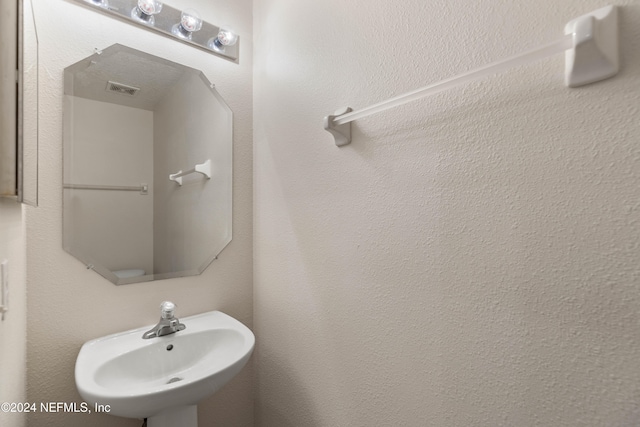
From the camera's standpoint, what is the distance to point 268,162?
1.22m

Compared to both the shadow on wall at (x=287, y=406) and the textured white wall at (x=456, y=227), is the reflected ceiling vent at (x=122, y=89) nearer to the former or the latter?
the textured white wall at (x=456, y=227)

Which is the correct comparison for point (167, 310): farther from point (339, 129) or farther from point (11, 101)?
point (339, 129)

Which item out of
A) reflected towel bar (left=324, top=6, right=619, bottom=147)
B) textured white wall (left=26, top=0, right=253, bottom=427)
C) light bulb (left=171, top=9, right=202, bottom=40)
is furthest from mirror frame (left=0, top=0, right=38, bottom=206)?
reflected towel bar (left=324, top=6, right=619, bottom=147)

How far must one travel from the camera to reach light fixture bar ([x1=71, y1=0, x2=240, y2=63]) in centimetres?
99

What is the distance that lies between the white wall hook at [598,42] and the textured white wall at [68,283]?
1.22 metres

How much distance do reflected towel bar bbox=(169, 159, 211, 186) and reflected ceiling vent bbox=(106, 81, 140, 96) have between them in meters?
0.33

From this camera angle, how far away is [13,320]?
0.64 metres

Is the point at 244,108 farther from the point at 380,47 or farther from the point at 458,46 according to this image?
the point at 458,46

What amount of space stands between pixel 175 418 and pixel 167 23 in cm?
142

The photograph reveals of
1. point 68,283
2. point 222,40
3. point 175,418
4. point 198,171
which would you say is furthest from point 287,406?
point 222,40

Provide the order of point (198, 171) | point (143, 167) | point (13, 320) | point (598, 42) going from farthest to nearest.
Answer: point (198, 171), point (143, 167), point (13, 320), point (598, 42)

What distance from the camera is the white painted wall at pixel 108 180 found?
0.94 metres

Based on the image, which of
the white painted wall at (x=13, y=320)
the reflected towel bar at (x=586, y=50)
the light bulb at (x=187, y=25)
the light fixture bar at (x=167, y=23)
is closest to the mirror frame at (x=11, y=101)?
the white painted wall at (x=13, y=320)

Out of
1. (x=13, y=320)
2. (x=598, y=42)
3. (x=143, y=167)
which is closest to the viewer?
(x=598, y=42)
